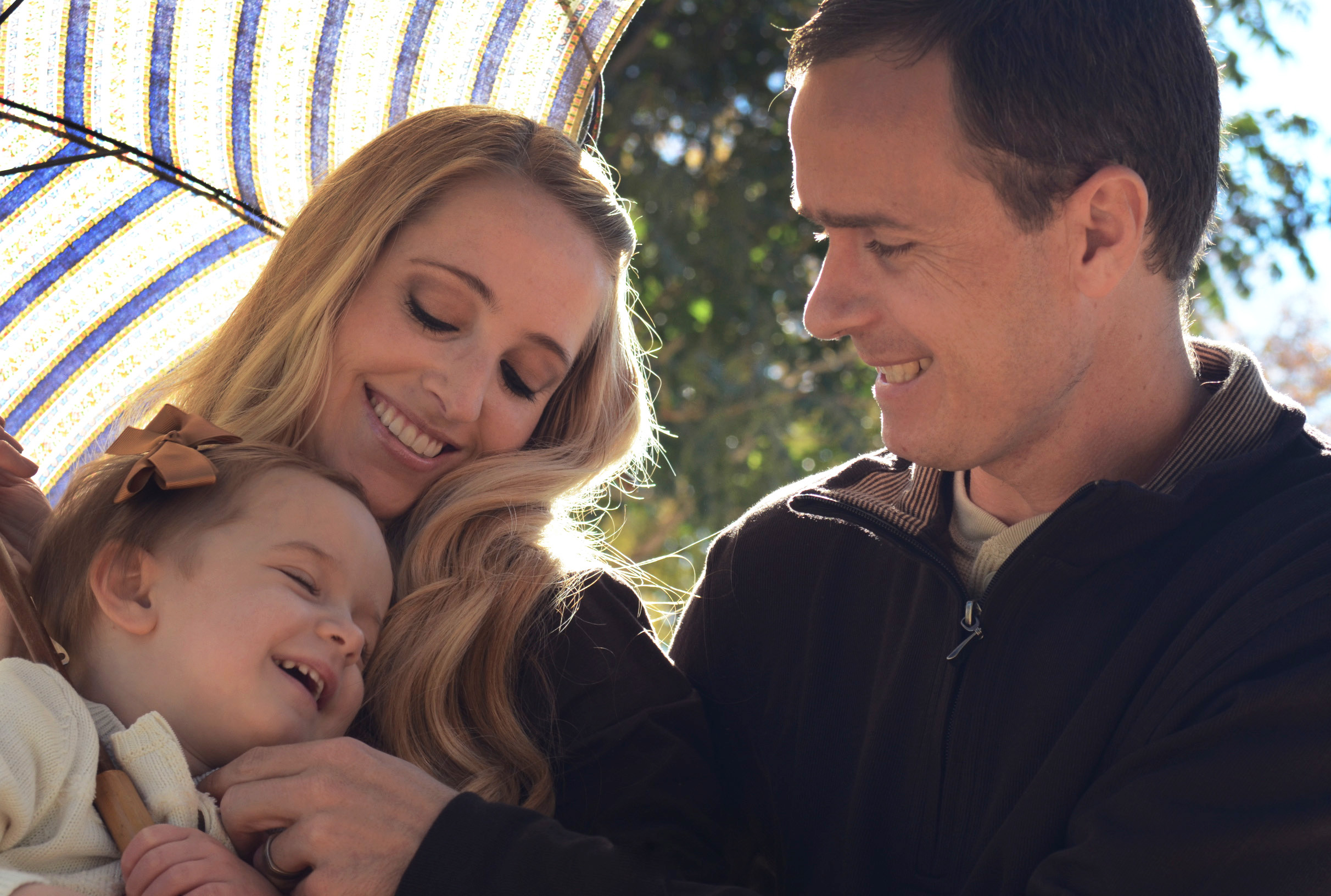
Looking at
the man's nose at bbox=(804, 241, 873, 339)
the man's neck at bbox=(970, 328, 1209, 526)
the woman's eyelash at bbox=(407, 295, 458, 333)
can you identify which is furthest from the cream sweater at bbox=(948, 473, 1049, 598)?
the woman's eyelash at bbox=(407, 295, 458, 333)

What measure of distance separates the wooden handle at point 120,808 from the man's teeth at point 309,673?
31cm

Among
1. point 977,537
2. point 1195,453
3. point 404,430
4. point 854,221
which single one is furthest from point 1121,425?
point 404,430

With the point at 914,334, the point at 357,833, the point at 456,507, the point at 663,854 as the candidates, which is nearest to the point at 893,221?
the point at 914,334

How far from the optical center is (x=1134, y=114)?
2281 mm

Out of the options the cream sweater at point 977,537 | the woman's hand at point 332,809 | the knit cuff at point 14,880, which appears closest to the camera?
the knit cuff at point 14,880

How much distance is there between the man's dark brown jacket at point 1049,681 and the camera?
1.72 m

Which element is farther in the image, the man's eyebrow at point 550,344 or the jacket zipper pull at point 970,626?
the man's eyebrow at point 550,344

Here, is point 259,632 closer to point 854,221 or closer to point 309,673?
point 309,673

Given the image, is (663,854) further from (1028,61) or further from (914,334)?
(1028,61)

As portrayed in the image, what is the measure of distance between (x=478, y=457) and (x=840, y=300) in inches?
34.5

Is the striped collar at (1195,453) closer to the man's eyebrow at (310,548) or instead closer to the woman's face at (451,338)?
the woman's face at (451,338)

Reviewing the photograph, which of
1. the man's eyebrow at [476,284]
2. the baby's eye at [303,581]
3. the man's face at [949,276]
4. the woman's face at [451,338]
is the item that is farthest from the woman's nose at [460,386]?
the man's face at [949,276]

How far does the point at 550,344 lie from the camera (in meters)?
2.66

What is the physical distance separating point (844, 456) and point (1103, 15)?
13.2 feet
